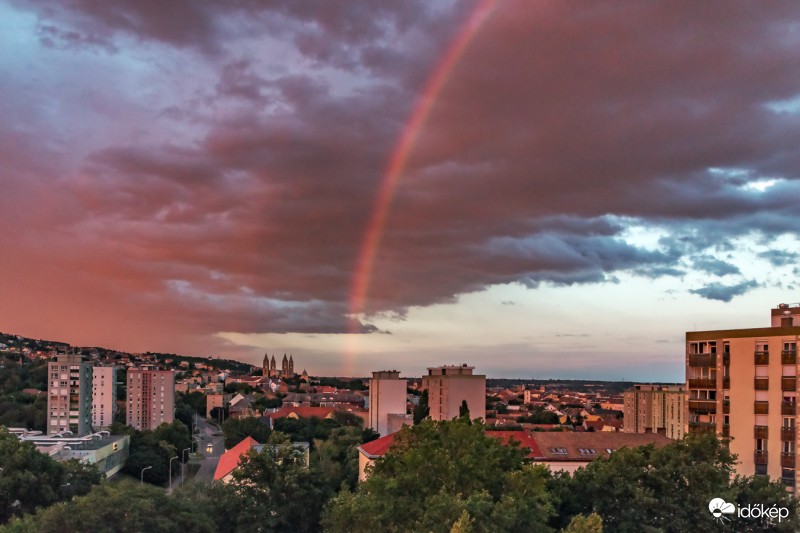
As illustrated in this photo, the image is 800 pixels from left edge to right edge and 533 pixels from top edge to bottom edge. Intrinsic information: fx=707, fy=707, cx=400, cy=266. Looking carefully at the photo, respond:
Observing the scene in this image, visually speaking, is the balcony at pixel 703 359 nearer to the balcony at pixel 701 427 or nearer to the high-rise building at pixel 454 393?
the balcony at pixel 701 427

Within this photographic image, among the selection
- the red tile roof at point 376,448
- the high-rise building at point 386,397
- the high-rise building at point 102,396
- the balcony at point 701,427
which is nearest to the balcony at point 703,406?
the balcony at point 701,427

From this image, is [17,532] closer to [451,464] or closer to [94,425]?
[451,464]

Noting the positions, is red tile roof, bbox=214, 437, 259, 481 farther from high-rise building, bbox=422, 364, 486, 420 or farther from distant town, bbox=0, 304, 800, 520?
high-rise building, bbox=422, 364, 486, 420

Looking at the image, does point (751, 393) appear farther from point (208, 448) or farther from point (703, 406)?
point (208, 448)

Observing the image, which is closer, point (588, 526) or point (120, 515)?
point (588, 526)

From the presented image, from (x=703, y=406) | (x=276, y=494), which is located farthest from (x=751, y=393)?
(x=276, y=494)

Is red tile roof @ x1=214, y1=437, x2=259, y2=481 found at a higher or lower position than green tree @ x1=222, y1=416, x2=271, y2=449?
higher

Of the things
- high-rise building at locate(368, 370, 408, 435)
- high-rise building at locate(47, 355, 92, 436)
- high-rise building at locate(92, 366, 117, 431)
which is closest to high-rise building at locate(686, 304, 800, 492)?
high-rise building at locate(368, 370, 408, 435)
